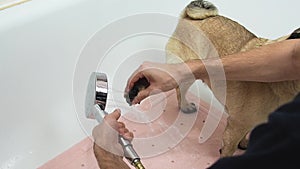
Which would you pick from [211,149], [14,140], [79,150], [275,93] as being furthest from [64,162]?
[275,93]

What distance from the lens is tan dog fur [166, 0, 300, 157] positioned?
112 cm

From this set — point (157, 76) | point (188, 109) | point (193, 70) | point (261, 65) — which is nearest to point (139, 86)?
point (157, 76)

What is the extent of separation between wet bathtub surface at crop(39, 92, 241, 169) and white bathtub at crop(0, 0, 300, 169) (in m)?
0.07

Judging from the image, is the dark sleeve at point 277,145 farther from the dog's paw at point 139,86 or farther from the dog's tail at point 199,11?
the dog's tail at point 199,11

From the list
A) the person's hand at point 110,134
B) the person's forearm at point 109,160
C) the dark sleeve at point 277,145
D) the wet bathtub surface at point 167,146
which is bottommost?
the wet bathtub surface at point 167,146

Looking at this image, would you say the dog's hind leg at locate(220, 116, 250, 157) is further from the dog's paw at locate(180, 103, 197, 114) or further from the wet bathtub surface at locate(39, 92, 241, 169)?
the dog's paw at locate(180, 103, 197, 114)

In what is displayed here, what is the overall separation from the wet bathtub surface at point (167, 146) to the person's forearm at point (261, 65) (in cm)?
36

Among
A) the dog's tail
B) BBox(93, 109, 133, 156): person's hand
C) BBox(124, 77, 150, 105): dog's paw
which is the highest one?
the dog's tail

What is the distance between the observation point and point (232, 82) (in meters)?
1.13

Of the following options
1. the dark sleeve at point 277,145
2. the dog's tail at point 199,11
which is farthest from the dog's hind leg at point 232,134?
the dark sleeve at point 277,145

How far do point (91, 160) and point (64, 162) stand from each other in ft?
0.28

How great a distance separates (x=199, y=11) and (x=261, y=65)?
0.41 metres

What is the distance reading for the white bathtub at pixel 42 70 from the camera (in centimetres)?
116

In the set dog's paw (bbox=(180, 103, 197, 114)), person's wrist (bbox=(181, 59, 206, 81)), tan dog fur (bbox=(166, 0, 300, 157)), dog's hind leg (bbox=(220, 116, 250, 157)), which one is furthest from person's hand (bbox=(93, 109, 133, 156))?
dog's paw (bbox=(180, 103, 197, 114))
